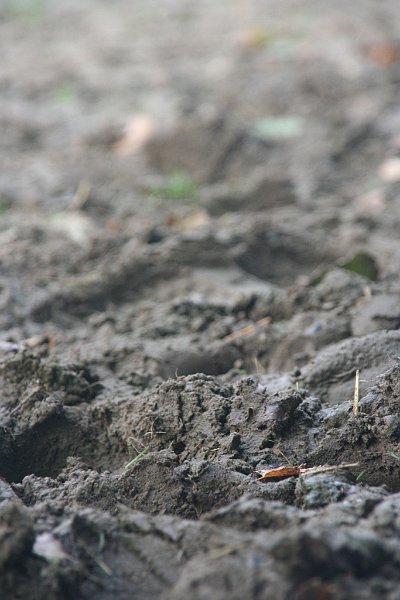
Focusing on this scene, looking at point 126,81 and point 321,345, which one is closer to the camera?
point 321,345

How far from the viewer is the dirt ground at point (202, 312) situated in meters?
1.79

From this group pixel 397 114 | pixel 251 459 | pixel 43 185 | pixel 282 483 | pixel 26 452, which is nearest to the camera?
pixel 282 483

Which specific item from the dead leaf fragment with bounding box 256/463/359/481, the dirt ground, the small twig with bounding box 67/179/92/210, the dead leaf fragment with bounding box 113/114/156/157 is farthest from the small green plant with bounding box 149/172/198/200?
the dead leaf fragment with bounding box 256/463/359/481

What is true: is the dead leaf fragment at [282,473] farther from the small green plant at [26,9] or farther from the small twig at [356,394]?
the small green plant at [26,9]

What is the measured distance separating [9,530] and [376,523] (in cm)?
75

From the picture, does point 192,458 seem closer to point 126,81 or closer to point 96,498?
point 96,498

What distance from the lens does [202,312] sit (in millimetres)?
3357

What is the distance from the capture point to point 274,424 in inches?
91.5

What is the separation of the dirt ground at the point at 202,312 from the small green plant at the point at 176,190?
2cm

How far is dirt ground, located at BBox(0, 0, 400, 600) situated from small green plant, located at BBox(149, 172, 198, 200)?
2 cm

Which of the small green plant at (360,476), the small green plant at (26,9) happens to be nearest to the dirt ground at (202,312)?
the small green plant at (360,476)

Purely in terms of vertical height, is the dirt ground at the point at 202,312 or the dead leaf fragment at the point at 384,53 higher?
the dirt ground at the point at 202,312

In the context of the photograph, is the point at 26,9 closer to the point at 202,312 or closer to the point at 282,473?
the point at 202,312

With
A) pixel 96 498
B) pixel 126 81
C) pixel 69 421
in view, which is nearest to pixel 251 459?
pixel 96 498
